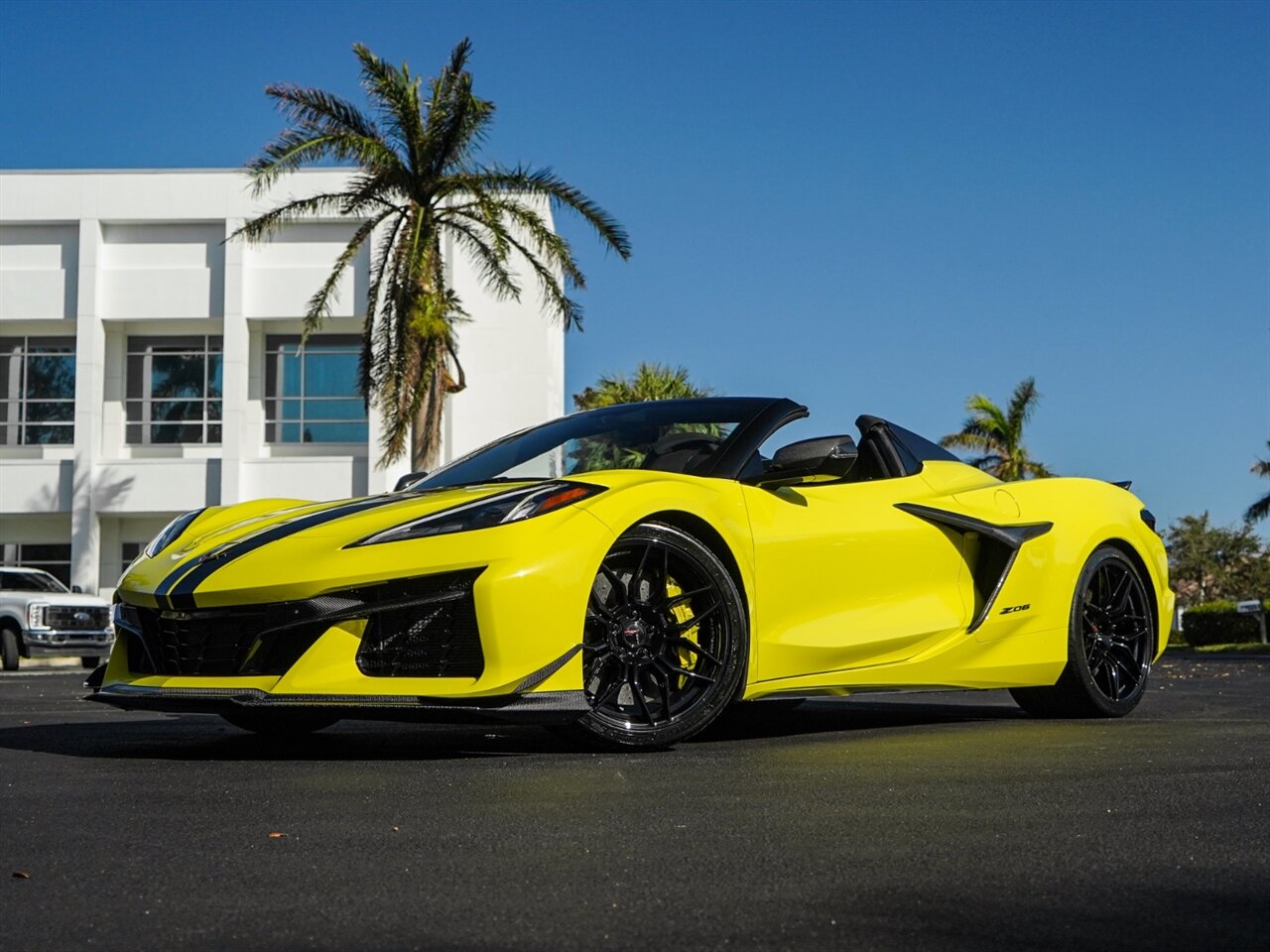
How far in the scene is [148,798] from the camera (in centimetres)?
434

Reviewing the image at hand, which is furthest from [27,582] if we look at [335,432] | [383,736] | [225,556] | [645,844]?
[645,844]

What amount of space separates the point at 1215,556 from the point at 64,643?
6346 centimetres

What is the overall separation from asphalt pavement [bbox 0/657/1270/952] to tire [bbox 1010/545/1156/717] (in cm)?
99

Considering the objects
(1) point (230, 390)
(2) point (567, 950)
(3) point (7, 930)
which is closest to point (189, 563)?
(3) point (7, 930)

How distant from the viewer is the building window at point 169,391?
4016 centimetres

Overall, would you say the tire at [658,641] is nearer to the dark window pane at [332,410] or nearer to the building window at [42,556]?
the dark window pane at [332,410]

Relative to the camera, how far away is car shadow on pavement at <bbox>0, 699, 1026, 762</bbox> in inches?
221

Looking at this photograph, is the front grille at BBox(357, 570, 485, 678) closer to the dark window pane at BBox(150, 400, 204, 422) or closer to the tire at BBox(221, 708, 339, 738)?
the tire at BBox(221, 708, 339, 738)

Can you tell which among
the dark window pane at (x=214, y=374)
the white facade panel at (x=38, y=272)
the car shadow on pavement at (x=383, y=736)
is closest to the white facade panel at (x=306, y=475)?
the dark window pane at (x=214, y=374)

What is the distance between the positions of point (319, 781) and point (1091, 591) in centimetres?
394

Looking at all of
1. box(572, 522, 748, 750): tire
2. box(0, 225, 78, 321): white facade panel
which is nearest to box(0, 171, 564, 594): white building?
box(0, 225, 78, 321): white facade panel

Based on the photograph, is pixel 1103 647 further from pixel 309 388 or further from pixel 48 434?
pixel 48 434

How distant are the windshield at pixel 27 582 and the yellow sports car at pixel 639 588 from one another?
1754 centimetres

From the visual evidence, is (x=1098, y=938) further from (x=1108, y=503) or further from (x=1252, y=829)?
(x=1108, y=503)
